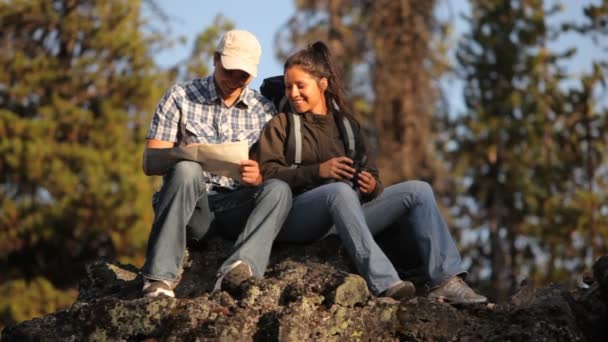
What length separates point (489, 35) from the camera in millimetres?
27766

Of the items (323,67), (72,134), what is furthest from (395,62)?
(323,67)

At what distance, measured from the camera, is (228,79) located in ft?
20.6

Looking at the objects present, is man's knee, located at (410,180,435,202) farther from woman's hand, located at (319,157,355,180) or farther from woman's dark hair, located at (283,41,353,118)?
woman's dark hair, located at (283,41,353,118)

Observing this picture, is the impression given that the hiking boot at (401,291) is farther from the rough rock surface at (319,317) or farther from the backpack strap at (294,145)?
the backpack strap at (294,145)

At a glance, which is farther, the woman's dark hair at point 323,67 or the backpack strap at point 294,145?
the woman's dark hair at point 323,67

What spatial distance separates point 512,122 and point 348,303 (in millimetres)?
22177

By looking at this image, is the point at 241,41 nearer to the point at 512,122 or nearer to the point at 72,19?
the point at 72,19

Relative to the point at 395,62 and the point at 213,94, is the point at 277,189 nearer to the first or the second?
the point at 213,94

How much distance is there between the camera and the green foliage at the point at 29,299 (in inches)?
731

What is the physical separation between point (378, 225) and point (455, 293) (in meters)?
0.59

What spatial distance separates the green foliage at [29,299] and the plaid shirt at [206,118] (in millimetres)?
12708

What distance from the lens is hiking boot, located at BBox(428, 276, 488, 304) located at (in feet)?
18.7

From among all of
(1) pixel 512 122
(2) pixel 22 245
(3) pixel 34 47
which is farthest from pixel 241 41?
(1) pixel 512 122

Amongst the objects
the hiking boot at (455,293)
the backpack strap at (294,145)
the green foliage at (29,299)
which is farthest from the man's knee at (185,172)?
the green foliage at (29,299)
